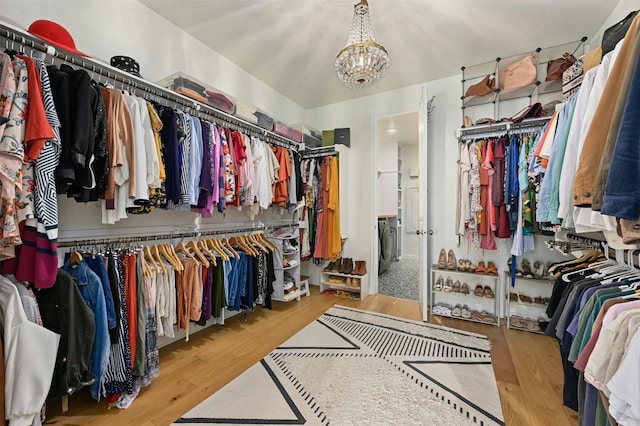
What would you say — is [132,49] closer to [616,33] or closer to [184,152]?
[184,152]

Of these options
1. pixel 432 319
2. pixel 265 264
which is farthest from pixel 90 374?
pixel 432 319

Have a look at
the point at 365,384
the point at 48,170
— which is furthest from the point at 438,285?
the point at 48,170

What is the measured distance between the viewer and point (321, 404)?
150 cm

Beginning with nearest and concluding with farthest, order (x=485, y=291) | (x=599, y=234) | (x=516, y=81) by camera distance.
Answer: (x=599, y=234) < (x=516, y=81) < (x=485, y=291)

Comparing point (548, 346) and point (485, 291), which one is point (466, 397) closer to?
point (548, 346)

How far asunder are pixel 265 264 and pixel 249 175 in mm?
938

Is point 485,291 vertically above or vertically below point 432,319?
above

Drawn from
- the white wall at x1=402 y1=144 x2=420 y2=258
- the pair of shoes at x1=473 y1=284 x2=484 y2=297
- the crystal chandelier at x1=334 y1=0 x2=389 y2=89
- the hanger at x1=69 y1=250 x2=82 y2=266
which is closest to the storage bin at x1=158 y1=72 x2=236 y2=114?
the crystal chandelier at x1=334 y1=0 x2=389 y2=89

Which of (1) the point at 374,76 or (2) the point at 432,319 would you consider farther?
(2) the point at 432,319

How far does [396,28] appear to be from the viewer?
2.30 meters

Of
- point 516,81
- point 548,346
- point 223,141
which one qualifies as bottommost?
point 548,346

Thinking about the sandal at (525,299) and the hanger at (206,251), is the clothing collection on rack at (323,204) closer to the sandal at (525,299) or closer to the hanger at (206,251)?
the hanger at (206,251)

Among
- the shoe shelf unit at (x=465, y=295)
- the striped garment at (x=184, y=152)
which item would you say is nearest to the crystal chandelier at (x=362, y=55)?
the striped garment at (x=184, y=152)

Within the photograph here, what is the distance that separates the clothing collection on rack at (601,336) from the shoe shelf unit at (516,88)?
194 centimetres
